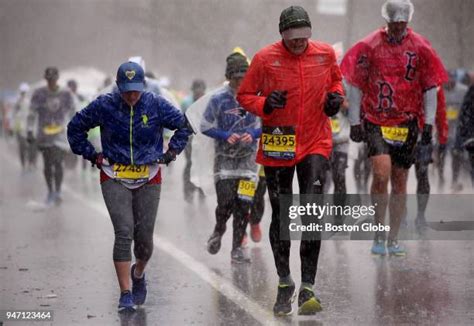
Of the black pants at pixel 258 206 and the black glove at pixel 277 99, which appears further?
the black pants at pixel 258 206

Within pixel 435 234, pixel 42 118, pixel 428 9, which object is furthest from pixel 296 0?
pixel 435 234

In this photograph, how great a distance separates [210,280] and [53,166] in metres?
8.33

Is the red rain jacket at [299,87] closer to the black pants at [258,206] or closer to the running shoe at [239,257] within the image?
the running shoe at [239,257]

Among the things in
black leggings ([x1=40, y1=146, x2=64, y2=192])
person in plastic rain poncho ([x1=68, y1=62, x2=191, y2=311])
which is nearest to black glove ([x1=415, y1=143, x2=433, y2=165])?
person in plastic rain poncho ([x1=68, y1=62, x2=191, y2=311])

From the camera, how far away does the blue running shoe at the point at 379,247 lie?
35.8ft

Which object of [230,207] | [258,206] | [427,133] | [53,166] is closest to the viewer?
[427,133]

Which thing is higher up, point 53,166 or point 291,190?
point 291,190

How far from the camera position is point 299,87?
8.30 m

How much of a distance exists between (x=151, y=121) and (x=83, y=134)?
0.48 metres

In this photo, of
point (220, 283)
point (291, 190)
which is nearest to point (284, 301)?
point (291, 190)

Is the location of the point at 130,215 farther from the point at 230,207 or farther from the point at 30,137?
the point at 30,137

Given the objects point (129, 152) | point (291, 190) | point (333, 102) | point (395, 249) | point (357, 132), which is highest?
point (333, 102)

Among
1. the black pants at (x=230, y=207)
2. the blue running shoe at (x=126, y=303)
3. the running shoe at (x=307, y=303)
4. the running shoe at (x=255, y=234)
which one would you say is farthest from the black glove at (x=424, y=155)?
the blue running shoe at (x=126, y=303)

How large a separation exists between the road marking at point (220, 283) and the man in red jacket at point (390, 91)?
1706 mm
